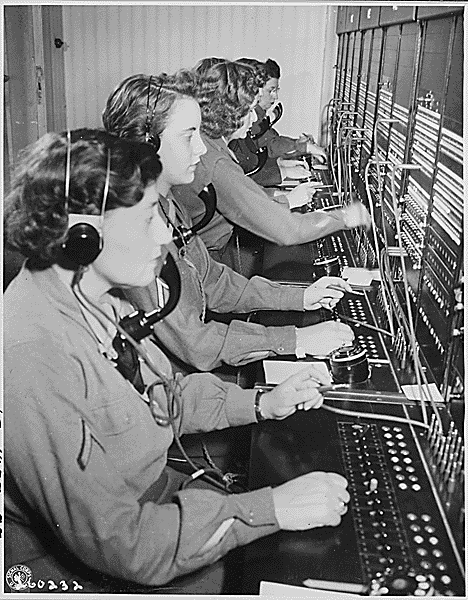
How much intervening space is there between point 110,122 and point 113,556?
67cm

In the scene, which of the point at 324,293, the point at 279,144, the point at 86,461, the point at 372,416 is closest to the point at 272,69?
the point at 279,144

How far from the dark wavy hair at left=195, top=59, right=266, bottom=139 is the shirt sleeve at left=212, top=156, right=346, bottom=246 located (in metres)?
0.10

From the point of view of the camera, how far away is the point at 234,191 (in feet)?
5.39

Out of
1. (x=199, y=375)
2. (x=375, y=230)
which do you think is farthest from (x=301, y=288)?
(x=199, y=375)

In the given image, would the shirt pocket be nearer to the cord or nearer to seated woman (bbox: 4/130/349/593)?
seated woman (bbox: 4/130/349/593)

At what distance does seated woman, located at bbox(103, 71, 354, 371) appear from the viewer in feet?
4.18

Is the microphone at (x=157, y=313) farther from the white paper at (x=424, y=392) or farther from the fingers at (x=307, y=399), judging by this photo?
the white paper at (x=424, y=392)

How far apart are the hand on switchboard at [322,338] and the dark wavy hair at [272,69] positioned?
0.49 m

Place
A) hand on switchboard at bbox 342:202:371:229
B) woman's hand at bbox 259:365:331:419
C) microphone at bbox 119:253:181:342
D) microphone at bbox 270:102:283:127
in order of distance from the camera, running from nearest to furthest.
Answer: microphone at bbox 119:253:181:342 → woman's hand at bbox 259:365:331:419 → microphone at bbox 270:102:283:127 → hand on switchboard at bbox 342:202:371:229

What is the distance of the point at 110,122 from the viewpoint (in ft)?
4.10

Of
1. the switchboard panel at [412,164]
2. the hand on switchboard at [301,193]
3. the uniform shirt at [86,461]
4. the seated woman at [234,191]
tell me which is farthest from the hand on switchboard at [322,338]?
the uniform shirt at [86,461]

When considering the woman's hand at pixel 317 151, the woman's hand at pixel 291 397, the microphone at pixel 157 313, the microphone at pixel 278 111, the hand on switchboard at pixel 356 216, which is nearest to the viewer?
the microphone at pixel 157 313

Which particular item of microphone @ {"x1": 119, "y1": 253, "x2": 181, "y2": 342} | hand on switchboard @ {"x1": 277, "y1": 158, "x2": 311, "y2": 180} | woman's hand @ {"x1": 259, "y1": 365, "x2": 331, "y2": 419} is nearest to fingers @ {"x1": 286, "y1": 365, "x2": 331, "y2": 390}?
woman's hand @ {"x1": 259, "y1": 365, "x2": 331, "y2": 419}

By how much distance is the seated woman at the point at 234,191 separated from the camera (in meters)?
1.35
